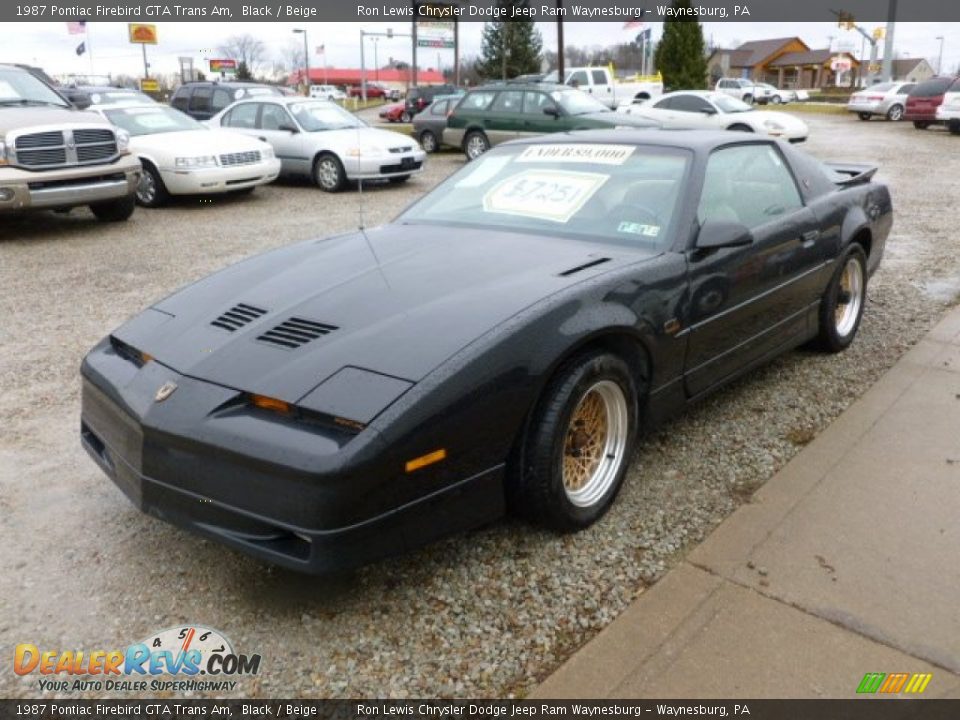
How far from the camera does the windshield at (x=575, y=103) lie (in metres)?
14.6

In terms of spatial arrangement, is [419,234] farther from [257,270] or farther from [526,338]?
[526,338]

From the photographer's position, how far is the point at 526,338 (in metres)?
2.61

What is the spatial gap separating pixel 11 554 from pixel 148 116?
10.3m

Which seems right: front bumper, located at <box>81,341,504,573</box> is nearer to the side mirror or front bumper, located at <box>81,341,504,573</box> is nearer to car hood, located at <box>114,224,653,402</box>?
car hood, located at <box>114,224,653,402</box>

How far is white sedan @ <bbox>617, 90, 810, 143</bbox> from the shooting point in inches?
670

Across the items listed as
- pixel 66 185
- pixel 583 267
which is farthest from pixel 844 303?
pixel 66 185

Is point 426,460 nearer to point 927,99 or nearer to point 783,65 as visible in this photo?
point 927,99

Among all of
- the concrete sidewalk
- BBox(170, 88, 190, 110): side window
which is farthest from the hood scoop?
BBox(170, 88, 190, 110): side window

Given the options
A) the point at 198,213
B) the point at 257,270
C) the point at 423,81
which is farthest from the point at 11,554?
the point at 423,81

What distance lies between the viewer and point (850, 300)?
5.00 metres

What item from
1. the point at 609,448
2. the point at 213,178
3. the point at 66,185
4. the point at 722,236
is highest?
the point at 722,236

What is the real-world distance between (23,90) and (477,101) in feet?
28.2

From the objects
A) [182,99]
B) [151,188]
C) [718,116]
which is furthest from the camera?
[718,116]

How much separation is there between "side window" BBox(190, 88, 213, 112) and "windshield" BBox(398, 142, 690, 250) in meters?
14.3
